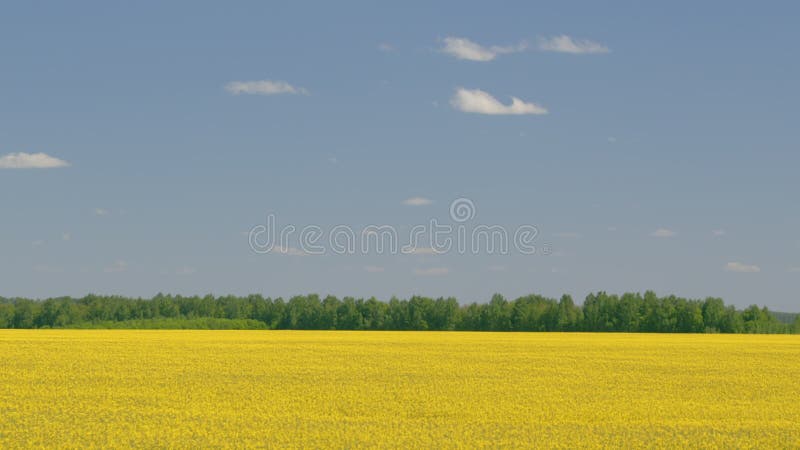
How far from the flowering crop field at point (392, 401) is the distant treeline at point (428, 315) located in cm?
6663

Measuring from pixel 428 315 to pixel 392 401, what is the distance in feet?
314

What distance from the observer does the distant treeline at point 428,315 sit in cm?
10725

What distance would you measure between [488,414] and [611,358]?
22.9 metres

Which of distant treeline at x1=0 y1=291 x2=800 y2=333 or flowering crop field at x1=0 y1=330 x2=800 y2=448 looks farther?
distant treeline at x1=0 y1=291 x2=800 y2=333

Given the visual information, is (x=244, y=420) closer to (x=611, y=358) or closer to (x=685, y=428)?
(x=685, y=428)

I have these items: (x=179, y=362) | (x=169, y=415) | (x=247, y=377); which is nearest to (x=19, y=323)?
(x=179, y=362)

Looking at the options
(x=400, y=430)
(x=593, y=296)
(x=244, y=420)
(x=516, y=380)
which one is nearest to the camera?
(x=400, y=430)

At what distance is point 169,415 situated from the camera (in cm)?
2142

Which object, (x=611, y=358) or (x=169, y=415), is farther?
(x=611, y=358)

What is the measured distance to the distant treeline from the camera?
10725cm

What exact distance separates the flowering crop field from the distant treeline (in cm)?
6663

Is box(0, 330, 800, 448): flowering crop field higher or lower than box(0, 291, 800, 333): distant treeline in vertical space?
lower

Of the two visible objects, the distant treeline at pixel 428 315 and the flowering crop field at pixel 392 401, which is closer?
the flowering crop field at pixel 392 401

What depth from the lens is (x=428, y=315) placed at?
392 ft
